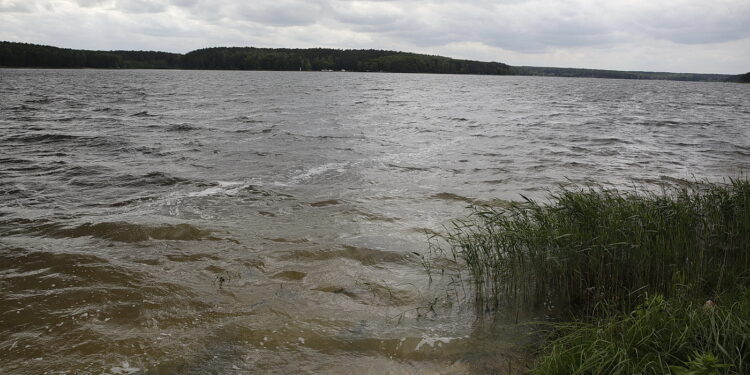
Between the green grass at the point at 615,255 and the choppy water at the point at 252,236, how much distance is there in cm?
85

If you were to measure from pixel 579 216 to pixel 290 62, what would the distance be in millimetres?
196035

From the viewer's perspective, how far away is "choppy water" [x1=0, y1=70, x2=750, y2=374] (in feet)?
16.8

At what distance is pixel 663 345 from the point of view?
3717 mm

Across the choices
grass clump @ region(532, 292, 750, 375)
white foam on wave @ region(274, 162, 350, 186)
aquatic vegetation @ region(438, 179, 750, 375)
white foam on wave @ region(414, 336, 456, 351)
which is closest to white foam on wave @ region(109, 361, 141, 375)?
white foam on wave @ region(414, 336, 456, 351)

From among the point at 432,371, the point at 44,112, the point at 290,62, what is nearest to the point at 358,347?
the point at 432,371

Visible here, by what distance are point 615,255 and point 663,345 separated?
1.91 metres

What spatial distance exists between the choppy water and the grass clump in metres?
1.26

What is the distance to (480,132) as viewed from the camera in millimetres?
25141

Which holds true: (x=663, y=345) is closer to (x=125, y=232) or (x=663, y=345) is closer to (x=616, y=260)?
(x=616, y=260)

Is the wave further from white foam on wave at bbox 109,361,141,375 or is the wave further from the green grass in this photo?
the green grass

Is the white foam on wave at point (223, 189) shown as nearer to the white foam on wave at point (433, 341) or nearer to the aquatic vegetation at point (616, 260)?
the aquatic vegetation at point (616, 260)

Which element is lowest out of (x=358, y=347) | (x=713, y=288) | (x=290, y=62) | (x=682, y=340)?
(x=358, y=347)

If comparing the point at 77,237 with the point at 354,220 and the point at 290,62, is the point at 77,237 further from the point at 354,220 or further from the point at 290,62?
the point at 290,62

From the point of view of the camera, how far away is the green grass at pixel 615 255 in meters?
5.50
